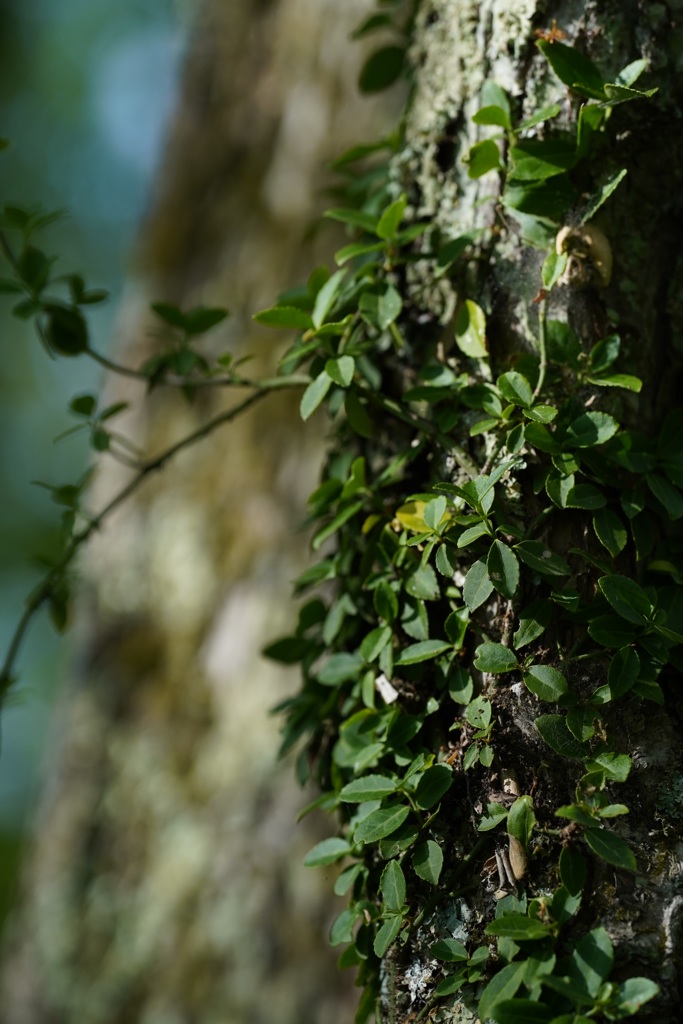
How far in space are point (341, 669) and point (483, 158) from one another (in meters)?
0.52

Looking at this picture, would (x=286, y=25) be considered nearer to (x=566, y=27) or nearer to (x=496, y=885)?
(x=566, y=27)

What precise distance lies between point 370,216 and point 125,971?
1.76m

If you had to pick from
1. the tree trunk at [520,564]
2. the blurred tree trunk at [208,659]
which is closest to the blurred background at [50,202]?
the blurred tree trunk at [208,659]

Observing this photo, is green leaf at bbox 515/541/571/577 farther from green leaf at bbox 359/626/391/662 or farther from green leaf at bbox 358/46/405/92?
green leaf at bbox 358/46/405/92

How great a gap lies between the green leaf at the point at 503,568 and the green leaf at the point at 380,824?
0.68 ft

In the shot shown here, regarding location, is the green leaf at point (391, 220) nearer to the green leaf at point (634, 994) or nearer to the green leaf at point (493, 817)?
the green leaf at point (493, 817)

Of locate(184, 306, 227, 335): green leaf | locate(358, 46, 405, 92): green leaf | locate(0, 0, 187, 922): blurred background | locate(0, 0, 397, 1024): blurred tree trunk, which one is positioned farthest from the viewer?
locate(0, 0, 187, 922): blurred background

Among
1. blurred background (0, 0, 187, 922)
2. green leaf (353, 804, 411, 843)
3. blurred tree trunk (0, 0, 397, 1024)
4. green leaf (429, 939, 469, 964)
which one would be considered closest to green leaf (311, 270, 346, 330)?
green leaf (353, 804, 411, 843)

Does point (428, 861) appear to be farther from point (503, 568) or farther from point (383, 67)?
point (383, 67)

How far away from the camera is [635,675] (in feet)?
2.33

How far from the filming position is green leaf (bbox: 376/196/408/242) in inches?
34.0

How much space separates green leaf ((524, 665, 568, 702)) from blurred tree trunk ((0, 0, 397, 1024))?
1.22m

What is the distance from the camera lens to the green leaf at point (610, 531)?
75 cm

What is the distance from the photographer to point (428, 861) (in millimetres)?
724
